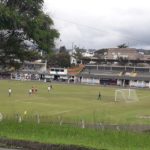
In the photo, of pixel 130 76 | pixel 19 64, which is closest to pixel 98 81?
pixel 130 76

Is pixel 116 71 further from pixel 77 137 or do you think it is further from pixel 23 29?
pixel 77 137

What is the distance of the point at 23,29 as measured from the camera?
1648 centimetres

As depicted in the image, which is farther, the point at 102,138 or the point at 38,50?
the point at 38,50

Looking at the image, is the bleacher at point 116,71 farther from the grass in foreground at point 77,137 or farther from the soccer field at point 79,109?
the grass in foreground at point 77,137

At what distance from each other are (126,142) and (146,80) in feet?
469

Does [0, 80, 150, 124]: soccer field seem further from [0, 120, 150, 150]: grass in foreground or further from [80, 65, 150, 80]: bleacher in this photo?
[80, 65, 150, 80]: bleacher

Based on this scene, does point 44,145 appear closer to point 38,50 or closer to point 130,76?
point 38,50

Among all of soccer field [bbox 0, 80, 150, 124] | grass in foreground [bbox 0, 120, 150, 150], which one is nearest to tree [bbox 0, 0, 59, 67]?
grass in foreground [bbox 0, 120, 150, 150]

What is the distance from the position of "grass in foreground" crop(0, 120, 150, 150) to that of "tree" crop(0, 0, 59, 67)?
3276 millimetres

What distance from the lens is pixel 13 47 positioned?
59.3 ft

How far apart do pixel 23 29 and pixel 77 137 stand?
4883 mm

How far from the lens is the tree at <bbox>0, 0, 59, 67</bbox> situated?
15734 millimetres

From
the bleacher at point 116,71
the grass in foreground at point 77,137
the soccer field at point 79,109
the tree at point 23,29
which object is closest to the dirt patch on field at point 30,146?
the grass in foreground at point 77,137

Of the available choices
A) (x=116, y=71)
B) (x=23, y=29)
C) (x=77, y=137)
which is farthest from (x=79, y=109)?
(x=116, y=71)
